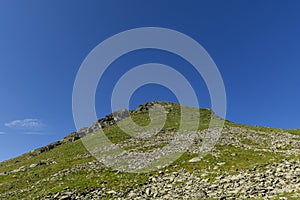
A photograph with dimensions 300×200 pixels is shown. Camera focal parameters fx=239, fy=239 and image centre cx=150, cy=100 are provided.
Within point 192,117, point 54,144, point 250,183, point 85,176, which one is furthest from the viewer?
point 54,144

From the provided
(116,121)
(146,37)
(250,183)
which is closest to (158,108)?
(116,121)

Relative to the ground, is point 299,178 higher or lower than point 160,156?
lower

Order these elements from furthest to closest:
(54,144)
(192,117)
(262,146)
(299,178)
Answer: (54,144)
(192,117)
(262,146)
(299,178)

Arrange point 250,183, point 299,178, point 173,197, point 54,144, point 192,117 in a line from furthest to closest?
1. point 54,144
2. point 192,117
3. point 173,197
4. point 250,183
5. point 299,178

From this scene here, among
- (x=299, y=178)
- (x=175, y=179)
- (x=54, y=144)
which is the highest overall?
(x=54, y=144)

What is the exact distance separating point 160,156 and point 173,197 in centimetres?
1774

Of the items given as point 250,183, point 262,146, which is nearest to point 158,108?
point 262,146

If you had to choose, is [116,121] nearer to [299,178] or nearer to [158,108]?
[158,108]

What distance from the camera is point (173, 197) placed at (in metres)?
20.1

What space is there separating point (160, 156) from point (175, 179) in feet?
40.5

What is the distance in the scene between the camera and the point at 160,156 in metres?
37.8

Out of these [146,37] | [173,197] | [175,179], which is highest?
[146,37]

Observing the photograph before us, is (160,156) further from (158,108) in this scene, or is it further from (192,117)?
(158,108)

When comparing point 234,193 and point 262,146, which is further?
point 262,146
